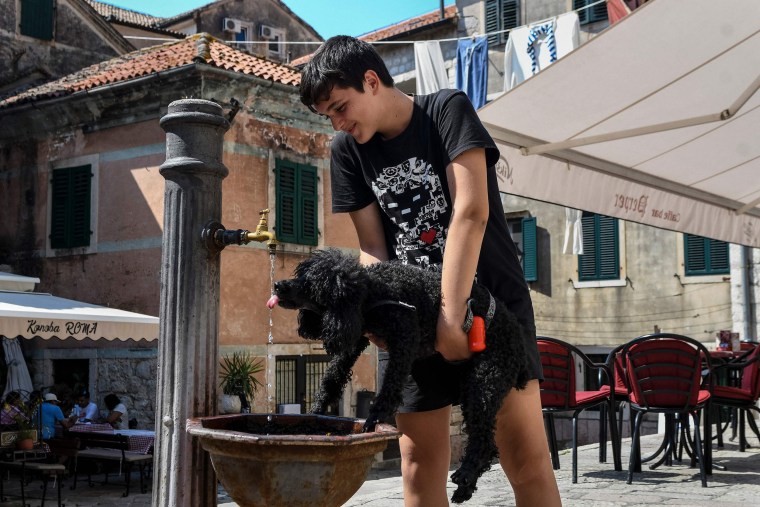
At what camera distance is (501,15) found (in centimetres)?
2341

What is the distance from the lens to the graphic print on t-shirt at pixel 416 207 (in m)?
2.61

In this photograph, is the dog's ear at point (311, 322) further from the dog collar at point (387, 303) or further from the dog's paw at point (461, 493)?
the dog's paw at point (461, 493)

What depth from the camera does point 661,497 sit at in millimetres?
4820

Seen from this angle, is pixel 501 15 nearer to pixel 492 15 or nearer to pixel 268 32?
pixel 492 15

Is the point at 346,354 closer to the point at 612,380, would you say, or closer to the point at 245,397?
the point at 612,380

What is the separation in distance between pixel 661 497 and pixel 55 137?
1483cm

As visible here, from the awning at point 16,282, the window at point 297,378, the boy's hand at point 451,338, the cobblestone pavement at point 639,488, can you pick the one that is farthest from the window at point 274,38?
the boy's hand at point 451,338

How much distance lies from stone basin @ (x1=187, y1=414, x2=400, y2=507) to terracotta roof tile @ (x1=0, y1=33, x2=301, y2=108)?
13713mm

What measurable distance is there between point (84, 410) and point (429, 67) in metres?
8.98

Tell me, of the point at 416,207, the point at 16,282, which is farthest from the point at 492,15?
the point at 416,207

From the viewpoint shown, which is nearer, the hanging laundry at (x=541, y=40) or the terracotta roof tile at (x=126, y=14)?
the hanging laundry at (x=541, y=40)

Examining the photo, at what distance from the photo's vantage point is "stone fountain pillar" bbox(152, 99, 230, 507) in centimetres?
324

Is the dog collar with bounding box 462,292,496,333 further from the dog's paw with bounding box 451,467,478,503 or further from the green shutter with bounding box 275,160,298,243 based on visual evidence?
the green shutter with bounding box 275,160,298,243

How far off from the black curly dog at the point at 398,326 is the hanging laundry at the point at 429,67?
16306mm
